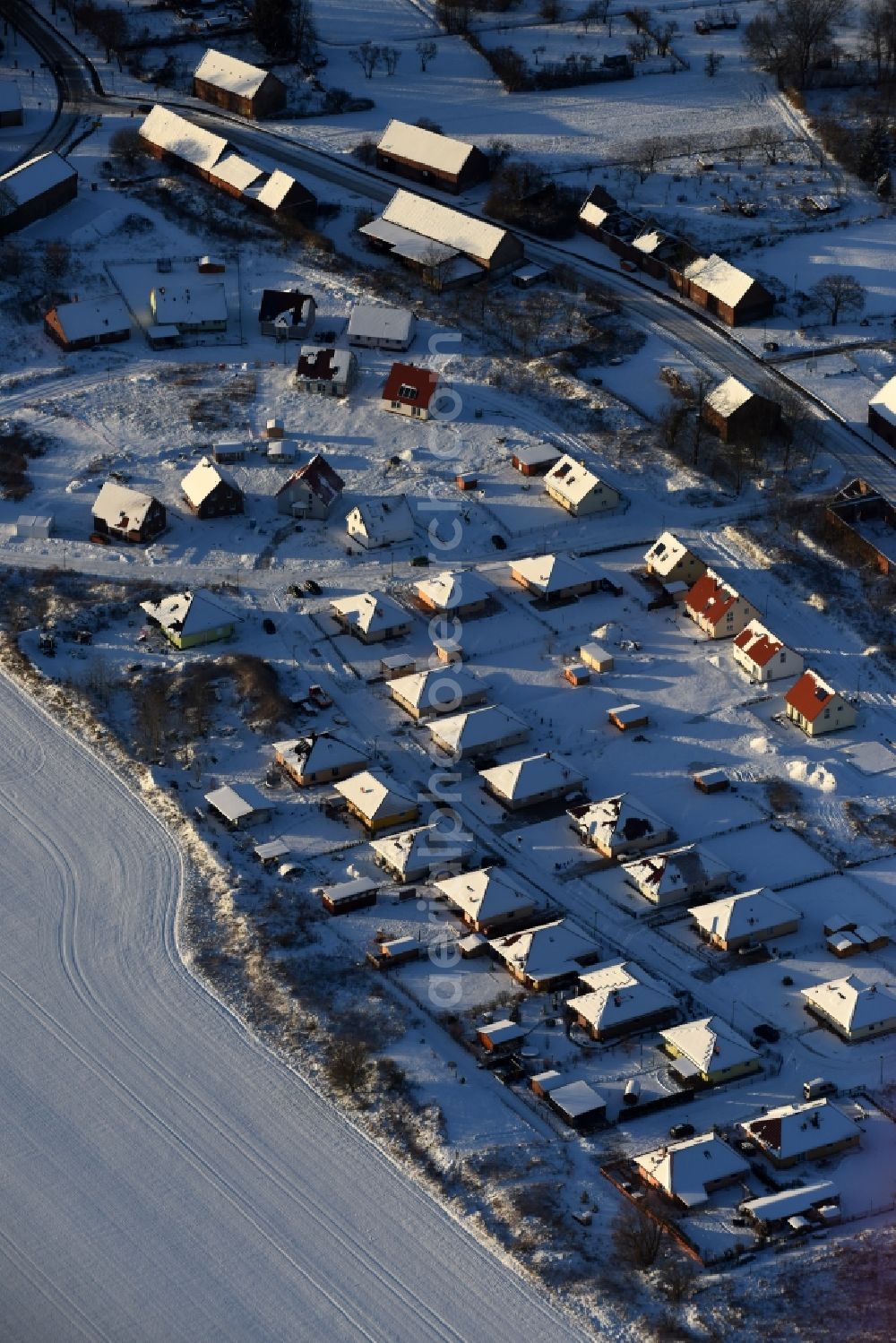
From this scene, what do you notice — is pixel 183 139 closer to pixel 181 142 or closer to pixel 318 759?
pixel 181 142

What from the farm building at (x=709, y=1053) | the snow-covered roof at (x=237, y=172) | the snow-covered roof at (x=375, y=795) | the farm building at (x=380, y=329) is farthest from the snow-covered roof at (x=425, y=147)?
the farm building at (x=709, y=1053)

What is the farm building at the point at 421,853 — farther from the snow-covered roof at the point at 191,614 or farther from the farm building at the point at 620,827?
the snow-covered roof at the point at 191,614

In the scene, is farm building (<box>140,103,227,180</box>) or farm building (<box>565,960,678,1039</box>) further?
farm building (<box>140,103,227,180</box>)

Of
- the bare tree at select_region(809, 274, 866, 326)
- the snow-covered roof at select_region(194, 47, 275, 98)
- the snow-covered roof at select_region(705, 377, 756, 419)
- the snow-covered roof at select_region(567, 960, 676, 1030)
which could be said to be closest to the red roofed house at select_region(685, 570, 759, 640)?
the snow-covered roof at select_region(705, 377, 756, 419)

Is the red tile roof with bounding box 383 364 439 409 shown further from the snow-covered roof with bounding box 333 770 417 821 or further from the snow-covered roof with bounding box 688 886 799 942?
the snow-covered roof with bounding box 688 886 799 942

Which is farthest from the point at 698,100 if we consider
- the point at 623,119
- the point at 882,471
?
the point at 882,471

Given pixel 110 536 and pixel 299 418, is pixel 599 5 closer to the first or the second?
pixel 299 418
